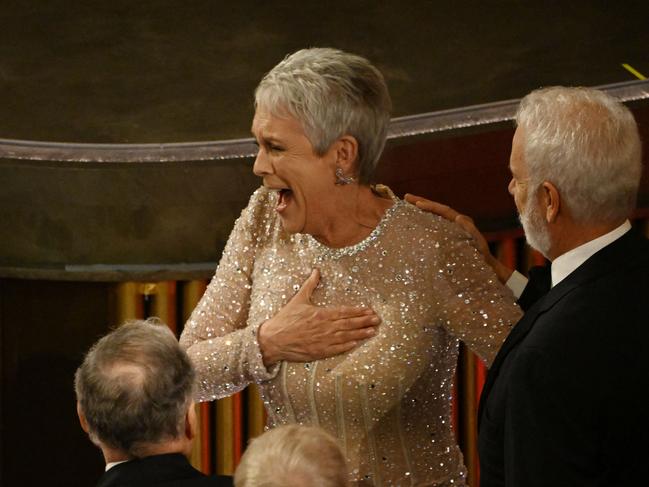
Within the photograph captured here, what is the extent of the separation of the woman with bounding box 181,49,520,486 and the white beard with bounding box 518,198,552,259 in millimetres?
327

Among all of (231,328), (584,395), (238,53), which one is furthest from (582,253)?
(238,53)

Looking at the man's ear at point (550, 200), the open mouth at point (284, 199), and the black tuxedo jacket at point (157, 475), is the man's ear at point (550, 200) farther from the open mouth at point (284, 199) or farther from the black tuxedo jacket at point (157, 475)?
the black tuxedo jacket at point (157, 475)

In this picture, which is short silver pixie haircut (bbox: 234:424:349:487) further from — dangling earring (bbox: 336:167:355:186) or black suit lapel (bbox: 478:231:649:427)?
dangling earring (bbox: 336:167:355:186)

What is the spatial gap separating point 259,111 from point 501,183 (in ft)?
2.88

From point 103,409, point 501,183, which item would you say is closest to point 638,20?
point 501,183

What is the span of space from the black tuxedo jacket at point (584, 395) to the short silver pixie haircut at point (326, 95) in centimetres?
58

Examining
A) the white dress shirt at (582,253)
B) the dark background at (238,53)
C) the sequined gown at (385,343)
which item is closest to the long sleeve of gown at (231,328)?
the sequined gown at (385,343)

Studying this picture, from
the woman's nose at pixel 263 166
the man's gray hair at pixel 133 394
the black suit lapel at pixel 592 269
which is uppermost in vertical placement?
the woman's nose at pixel 263 166

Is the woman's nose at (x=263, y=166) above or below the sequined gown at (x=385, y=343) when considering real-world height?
above

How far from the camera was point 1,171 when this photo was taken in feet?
10.7

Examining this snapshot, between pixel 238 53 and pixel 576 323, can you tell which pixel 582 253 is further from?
pixel 238 53

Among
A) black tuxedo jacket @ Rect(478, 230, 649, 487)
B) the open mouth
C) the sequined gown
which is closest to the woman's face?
the open mouth

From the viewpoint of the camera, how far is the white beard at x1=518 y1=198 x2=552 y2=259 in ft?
6.43

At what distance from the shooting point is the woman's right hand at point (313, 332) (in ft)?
7.54
